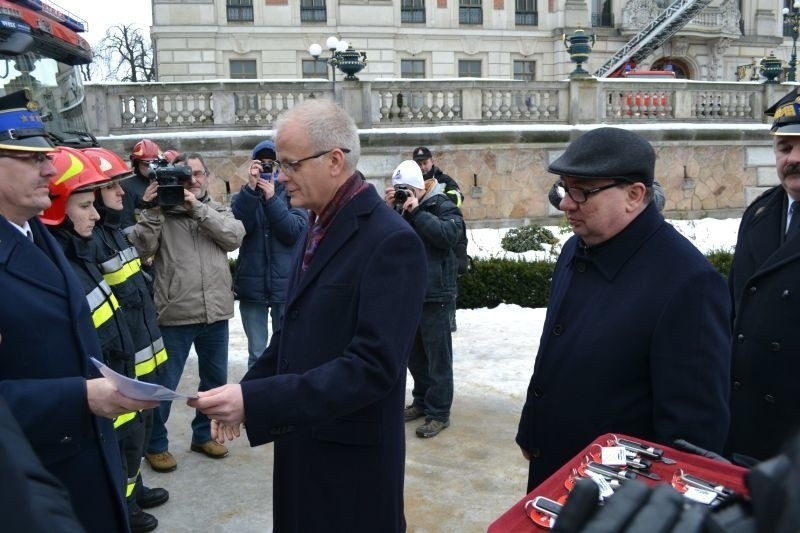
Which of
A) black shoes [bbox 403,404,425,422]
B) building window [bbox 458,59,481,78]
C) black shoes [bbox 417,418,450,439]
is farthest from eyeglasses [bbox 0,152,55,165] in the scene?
building window [bbox 458,59,481,78]

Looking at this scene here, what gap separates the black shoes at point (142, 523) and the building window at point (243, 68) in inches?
1034

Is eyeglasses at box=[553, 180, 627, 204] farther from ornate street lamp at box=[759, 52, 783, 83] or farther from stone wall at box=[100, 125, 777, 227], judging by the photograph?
ornate street lamp at box=[759, 52, 783, 83]

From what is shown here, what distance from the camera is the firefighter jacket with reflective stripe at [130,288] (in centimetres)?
366

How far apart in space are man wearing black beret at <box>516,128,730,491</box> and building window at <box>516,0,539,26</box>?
30598 mm

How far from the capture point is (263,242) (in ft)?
19.1

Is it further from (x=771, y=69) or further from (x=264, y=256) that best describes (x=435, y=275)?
(x=771, y=69)

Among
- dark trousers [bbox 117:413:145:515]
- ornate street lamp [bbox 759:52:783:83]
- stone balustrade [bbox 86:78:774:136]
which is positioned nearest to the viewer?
dark trousers [bbox 117:413:145:515]

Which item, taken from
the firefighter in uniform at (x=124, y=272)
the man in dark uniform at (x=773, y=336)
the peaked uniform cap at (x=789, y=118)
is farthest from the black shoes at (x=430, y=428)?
the peaked uniform cap at (x=789, y=118)

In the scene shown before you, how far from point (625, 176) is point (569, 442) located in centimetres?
97

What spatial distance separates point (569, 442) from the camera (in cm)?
257

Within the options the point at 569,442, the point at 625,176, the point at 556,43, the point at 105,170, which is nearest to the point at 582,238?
the point at 625,176

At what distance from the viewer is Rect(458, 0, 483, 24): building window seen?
30.3m

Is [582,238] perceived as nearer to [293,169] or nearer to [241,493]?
[293,169]

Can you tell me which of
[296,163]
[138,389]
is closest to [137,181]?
[296,163]
